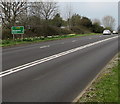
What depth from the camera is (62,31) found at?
47656 millimetres

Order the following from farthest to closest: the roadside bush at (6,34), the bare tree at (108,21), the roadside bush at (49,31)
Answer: the bare tree at (108,21) → the roadside bush at (49,31) → the roadside bush at (6,34)

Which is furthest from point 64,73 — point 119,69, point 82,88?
point 119,69

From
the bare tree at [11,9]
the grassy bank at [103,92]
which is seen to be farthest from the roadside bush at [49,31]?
the grassy bank at [103,92]

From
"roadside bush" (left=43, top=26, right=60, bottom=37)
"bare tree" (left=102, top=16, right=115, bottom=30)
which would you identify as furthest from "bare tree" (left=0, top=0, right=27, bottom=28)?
"bare tree" (left=102, top=16, right=115, bottom=30)

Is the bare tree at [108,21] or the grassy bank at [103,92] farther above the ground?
the bare tree at [108,21]

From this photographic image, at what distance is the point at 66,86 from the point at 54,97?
1075mm

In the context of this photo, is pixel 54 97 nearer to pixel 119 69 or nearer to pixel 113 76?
pixel 113 76

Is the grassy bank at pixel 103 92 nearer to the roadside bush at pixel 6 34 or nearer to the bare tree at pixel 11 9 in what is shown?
the roadside bush at pixel 6 34

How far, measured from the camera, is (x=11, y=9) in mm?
41844

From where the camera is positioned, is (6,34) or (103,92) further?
(6,34)

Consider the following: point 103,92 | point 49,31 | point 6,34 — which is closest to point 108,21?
point 49,31

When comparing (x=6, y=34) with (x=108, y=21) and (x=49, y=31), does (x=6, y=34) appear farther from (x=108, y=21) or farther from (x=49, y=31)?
(x=108, y=21)

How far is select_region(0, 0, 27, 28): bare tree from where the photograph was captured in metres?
39.3

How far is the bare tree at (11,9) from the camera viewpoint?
3929 centimetres
